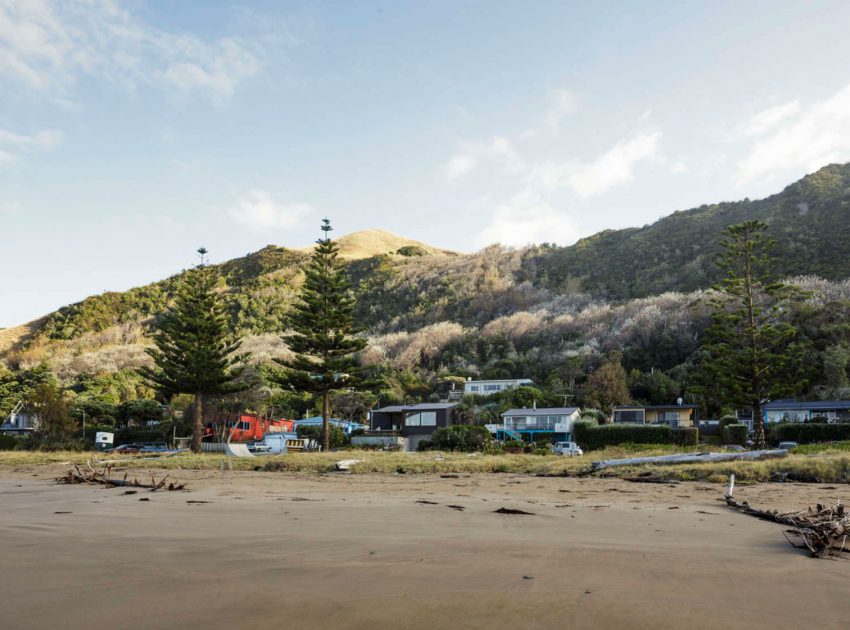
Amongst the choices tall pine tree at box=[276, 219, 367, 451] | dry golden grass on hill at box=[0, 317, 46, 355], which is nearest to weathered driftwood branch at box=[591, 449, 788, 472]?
tall pine tree at box=[276, 219, 367, 451]

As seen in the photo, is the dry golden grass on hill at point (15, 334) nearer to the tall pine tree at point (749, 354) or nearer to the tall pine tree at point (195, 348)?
the tall pine tree at point (195, 348)

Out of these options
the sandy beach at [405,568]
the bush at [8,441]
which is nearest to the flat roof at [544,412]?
the bush at [8,441]

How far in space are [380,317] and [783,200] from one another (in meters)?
52.9

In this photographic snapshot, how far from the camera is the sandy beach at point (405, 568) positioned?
9.01 feet

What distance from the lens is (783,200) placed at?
77.4 metres

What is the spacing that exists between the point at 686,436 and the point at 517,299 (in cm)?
4907

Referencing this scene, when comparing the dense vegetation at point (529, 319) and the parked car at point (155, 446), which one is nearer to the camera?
the parked car at point (155, 446)

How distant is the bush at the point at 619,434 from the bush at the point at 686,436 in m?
0.26

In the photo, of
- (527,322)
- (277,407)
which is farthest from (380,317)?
(277,407)

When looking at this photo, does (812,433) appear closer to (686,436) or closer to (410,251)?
(686,436)

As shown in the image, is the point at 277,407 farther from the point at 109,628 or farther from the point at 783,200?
the point at 783,200

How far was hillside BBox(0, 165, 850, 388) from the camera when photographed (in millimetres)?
55438

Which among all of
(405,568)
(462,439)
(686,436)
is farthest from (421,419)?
(405,568)

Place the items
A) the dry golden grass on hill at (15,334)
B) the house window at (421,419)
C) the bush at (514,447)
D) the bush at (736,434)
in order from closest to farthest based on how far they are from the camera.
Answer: the bush at (514,447), the bush at (736,434), the house window at (421,419), the dry golden grass on hill at (15,334)
